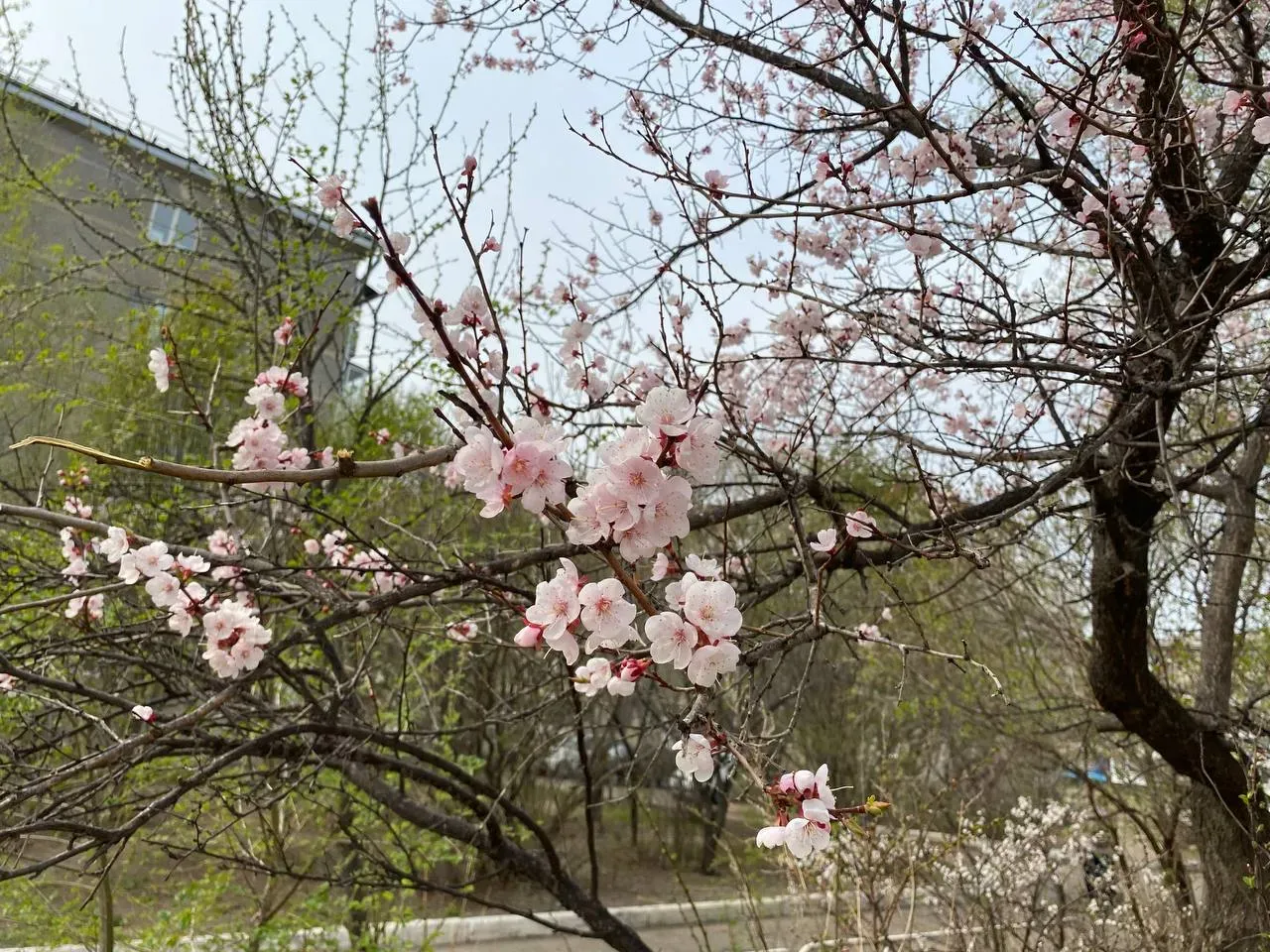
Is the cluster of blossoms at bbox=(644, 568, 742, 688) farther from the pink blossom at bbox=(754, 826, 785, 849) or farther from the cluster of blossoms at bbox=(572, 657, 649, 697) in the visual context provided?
the pink blossom at bbox=(754, 826, 785, 849)

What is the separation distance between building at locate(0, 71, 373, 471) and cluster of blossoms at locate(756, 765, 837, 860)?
89.0 inches

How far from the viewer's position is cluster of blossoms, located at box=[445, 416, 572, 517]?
1016 millimetres

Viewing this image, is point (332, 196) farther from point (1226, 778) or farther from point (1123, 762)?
point (1123, 762)

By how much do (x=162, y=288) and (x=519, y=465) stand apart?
7.45 metres

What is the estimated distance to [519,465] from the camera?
3.36 ft

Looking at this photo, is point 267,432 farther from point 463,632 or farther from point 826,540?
point 826,540

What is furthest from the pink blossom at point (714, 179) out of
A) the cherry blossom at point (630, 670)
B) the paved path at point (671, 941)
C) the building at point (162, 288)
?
the paved path at point (671, 941)

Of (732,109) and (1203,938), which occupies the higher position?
(732,109)

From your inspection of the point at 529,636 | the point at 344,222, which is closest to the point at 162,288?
the point at 344,222

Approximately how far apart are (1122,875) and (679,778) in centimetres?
640

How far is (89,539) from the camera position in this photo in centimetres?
306

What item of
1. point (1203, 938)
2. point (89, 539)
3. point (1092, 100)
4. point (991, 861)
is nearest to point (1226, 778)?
point (1203, 938)

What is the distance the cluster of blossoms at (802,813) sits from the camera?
1.13 meters

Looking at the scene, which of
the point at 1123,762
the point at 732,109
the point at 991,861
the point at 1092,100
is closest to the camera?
the point at 1092,100
